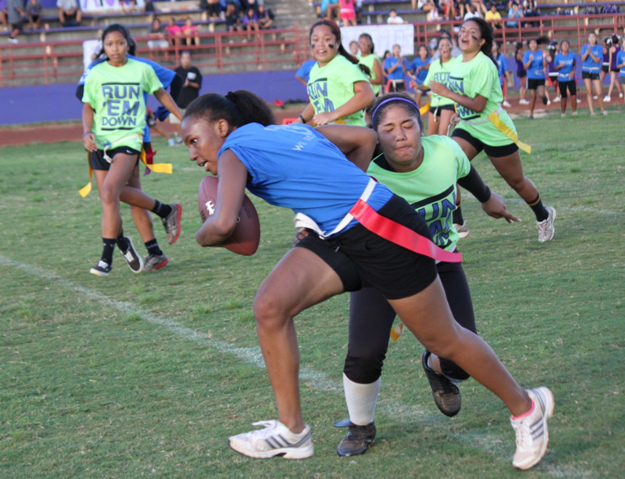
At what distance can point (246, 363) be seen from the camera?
4738mm

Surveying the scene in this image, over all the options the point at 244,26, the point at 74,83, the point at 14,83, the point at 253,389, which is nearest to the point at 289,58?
the point at 244,26

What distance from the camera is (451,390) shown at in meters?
3.68

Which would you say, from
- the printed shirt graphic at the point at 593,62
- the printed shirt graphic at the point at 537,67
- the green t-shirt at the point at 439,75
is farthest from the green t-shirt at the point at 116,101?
the printed shirt graphic at the point at 537,67

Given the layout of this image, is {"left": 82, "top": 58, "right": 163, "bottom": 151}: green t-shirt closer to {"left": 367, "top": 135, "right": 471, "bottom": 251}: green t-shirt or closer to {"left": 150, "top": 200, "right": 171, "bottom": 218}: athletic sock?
{"left": 150, "top": 200, "right": 171, "bottom": 218}: athletic sock

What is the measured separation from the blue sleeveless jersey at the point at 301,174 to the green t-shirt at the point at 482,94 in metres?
4.48

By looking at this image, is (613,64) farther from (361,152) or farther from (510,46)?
(361,152)

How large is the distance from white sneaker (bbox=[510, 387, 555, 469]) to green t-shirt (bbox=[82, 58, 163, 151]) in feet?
16.3

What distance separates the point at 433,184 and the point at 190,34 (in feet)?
82.1

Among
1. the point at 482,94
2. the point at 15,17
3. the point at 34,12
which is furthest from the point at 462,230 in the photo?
the point at 34,12

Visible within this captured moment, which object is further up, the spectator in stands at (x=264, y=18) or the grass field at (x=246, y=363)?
the spectator in stands at (x=264, y=18)

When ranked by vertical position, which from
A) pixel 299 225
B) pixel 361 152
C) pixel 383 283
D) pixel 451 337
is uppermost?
pixel 361 152

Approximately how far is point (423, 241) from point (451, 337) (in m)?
0.38

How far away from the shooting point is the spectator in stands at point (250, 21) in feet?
94.0

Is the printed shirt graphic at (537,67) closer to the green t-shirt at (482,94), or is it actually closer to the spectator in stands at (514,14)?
the spectator in stands at (514,14)
